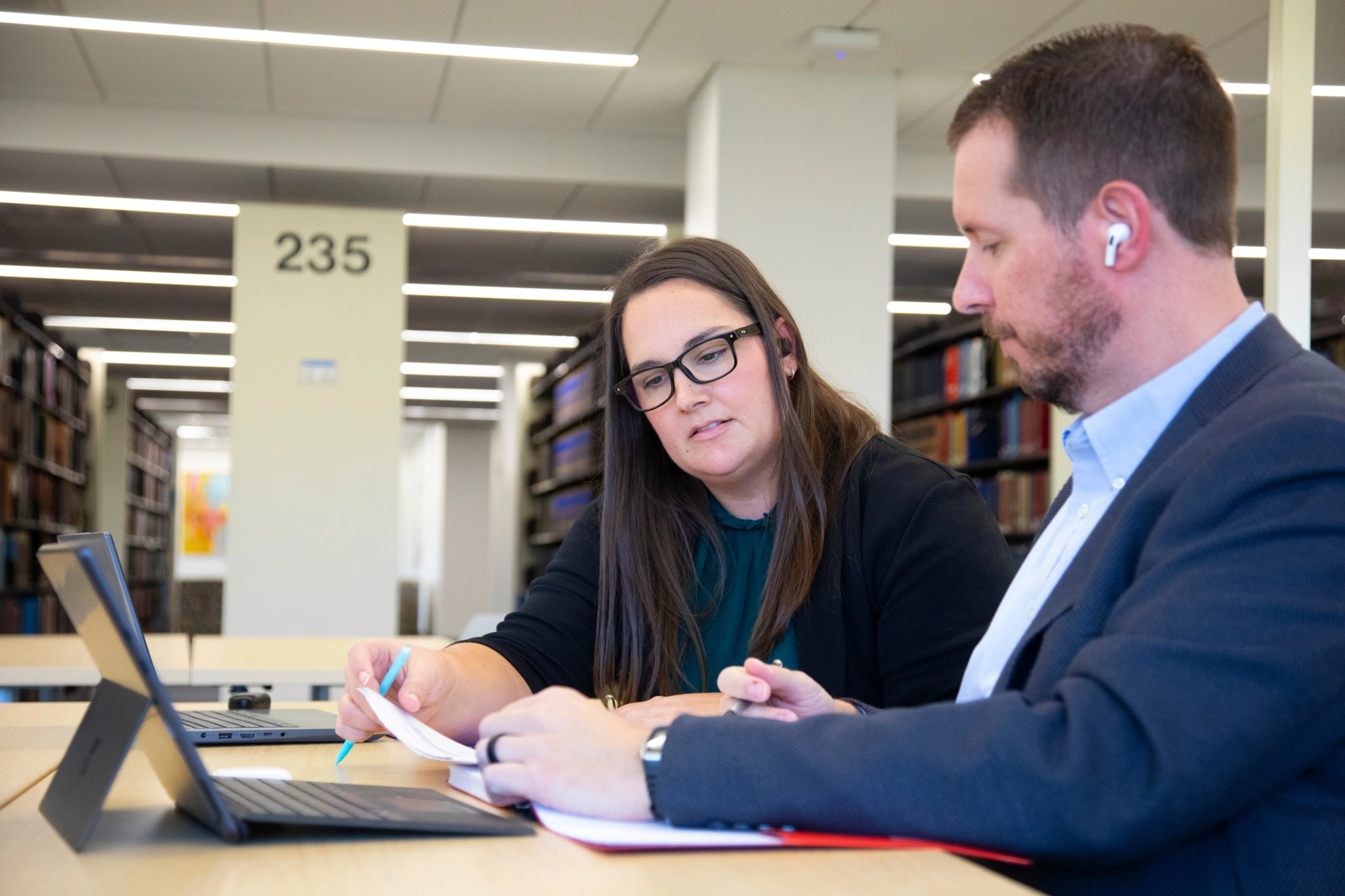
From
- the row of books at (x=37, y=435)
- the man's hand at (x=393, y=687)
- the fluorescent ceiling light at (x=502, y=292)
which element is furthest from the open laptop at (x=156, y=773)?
the fluorescent ceiling light at (x=502, y=292)

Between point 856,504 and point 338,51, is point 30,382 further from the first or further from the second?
point 856,504

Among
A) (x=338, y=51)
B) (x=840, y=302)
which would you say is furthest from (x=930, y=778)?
(x=338, y=51)

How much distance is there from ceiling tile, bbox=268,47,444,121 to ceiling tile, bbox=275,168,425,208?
407 millimetres

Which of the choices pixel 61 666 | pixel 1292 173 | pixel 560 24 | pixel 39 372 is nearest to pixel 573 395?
pixel 39 372

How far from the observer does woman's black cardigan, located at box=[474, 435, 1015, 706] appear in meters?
1.34

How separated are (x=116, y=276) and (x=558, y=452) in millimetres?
3109

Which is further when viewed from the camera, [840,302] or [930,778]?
[840,302]

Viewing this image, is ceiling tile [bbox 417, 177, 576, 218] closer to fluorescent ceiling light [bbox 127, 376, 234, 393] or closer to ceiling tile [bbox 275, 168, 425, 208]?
ceiling tile [bbox 275, 168, 425, 208]

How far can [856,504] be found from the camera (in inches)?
58.5

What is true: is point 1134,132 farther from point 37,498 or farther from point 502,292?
point 37,498

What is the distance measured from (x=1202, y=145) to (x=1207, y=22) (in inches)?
153

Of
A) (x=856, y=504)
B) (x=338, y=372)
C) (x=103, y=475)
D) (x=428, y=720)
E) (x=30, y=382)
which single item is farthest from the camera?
(x=103, y=475)

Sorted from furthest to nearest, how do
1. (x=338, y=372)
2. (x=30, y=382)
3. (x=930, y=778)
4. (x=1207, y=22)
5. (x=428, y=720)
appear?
(x=30, y=382), (x=338, y=372), (x=1207, y=22), (x=428, y=720), (x=930, y=778)

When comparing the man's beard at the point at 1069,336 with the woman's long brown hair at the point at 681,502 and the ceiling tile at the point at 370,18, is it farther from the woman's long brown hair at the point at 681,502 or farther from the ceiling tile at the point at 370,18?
the ceiling tile at the point at 370,18
